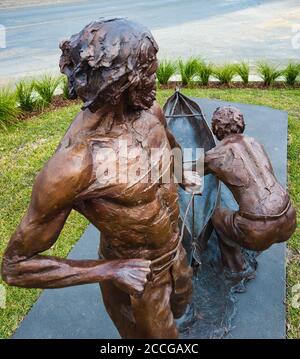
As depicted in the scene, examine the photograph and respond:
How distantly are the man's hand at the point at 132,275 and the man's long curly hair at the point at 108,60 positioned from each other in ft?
2.12

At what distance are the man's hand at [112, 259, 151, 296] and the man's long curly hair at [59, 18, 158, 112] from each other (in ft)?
2.12

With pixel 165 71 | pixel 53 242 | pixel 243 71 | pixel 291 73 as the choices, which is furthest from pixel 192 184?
pixel 291 73

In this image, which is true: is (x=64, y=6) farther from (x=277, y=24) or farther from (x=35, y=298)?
(x=35, y=298)

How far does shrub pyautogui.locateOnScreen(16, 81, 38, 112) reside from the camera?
7.03m

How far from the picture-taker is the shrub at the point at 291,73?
7757 millimetres

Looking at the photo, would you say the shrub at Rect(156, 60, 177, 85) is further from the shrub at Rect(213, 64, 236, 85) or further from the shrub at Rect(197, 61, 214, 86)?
the shrub at Rect(213, 64, 236, 85)

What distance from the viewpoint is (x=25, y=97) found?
23.4 feet

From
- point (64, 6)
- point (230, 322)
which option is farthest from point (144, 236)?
point (64, 6)

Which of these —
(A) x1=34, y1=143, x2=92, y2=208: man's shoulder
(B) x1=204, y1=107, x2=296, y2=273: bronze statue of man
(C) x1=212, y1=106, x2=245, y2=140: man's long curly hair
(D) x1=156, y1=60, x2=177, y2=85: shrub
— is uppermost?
(A) x1=34, y1=143, x2=92, y2=208: man's shoulder

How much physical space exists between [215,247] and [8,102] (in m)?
4.14

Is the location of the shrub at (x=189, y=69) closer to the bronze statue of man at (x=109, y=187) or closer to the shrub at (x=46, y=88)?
the shrub at (x=46, y=88)

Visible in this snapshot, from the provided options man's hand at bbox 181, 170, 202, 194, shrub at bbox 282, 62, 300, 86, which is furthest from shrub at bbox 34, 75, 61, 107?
man's hand at bbox 181, 170, 202, 194

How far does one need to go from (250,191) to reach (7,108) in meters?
4.61

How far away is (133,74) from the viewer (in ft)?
5.63
